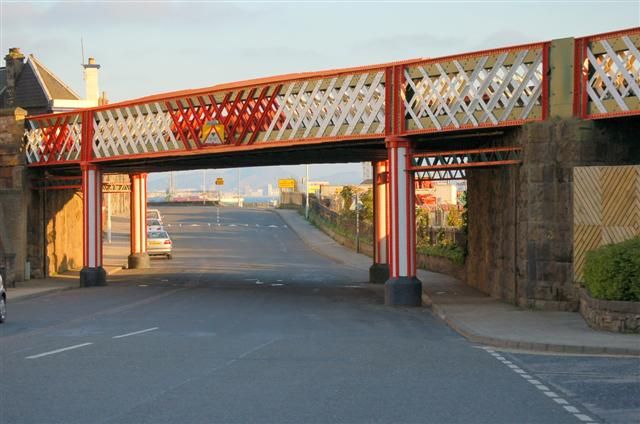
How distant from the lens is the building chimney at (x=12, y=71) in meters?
52.6

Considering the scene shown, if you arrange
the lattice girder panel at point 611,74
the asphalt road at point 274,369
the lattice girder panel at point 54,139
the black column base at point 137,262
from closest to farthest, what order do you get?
the asphalt road at point 274,369 → the lattice girder panel at point 611,74 → the lattice girder panel at point 54,139 → the black column base at point 137,262

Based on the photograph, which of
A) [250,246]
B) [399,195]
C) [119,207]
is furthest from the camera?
[119,207]

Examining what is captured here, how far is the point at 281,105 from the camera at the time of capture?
31047 mm

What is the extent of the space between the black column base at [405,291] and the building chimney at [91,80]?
112ft

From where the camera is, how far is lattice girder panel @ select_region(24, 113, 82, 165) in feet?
126

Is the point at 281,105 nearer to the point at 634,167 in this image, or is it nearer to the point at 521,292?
the point at 521,292

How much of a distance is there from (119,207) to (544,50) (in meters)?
83.4

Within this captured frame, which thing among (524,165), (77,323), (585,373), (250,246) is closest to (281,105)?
(524,165)

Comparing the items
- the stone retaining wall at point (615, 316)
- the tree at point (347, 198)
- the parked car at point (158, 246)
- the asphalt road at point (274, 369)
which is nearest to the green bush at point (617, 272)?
the stone retaining wall at point (615, 316)

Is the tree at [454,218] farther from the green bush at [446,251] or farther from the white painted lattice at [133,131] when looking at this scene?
the white painted lattice at [133,131]

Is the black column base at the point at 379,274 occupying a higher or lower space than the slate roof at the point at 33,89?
lower

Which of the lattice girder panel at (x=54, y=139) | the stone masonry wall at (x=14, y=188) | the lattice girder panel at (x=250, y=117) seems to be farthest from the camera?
the stone masonry wall at (x=14, y=188)

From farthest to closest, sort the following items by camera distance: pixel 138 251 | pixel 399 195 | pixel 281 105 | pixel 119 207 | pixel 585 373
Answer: pixel 119 207 < pixel 138 251 < pixel 281 105 < pixel 399 195 < pixel 585 373

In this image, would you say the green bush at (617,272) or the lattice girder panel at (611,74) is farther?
the lattice girder panel at (611,74)
